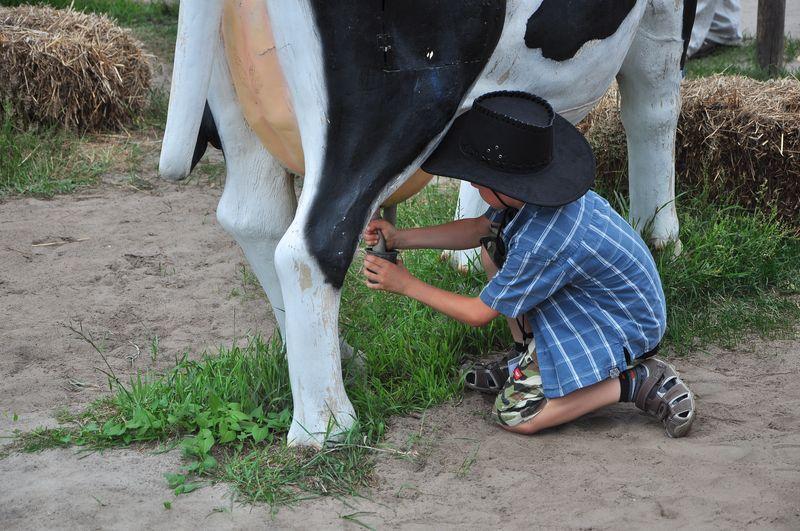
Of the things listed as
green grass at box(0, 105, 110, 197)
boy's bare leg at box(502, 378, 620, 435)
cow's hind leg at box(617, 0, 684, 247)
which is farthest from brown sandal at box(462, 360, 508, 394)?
green grass at box(0, 105, 110, 197)

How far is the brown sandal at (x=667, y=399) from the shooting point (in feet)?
9.24

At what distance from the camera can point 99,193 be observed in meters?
5.28

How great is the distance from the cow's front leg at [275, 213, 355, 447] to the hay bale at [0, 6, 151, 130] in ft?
12.5

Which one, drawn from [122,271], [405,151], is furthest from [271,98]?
[122,271]

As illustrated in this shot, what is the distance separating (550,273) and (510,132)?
420mm

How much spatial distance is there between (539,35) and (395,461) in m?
1.22

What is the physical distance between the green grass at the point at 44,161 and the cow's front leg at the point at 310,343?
305 cm

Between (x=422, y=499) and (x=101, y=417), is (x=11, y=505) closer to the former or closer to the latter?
(x=101, y=417)

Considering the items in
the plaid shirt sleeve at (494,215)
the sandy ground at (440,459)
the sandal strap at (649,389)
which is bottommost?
the sandy ground at (440,459)

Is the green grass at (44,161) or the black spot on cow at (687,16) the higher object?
the black spot on cow at (687,16)

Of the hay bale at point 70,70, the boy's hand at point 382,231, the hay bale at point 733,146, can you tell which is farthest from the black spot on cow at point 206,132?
the hay bale at point 70,70

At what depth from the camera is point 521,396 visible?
288cm

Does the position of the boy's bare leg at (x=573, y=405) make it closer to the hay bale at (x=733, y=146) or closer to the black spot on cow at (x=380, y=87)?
the black spot on cow at (x=380, y=87)

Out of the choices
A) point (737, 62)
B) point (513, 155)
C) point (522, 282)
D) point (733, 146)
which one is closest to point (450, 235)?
point (522, 282)
